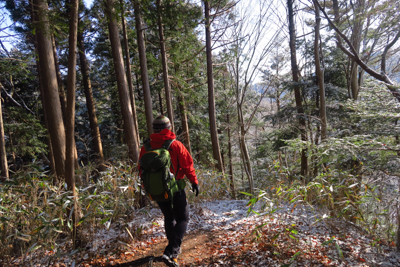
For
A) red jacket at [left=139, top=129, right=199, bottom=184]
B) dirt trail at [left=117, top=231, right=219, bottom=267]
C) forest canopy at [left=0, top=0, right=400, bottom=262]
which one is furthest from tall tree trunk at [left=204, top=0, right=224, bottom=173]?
red jacket at [left=139, top=129, right=199, bottom=184]

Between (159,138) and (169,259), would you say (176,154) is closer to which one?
(159,138)

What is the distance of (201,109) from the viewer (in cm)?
1568

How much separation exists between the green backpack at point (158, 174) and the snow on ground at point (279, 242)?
1126 millimetres

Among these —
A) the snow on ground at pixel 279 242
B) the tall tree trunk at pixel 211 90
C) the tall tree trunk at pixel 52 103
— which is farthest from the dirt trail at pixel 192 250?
the tall tree trunk at pixel 211 90

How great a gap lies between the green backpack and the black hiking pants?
21 centimetres

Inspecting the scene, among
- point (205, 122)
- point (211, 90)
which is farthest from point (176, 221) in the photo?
point (205, 122)

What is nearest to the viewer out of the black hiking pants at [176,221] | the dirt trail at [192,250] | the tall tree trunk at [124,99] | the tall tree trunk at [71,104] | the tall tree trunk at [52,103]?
Result: the black hiking pants at [176,221]

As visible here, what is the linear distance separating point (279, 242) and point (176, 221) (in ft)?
5.29

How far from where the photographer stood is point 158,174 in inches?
104

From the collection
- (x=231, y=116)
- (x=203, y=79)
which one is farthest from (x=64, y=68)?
(x=231, y=116)

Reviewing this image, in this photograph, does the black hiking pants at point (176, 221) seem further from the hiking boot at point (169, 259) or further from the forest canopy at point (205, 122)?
the forest canopy at point (205, 122)

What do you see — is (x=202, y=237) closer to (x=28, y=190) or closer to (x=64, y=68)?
(x=28, y=190)

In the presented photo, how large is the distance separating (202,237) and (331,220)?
2234mm

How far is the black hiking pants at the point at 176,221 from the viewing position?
2799 mm
